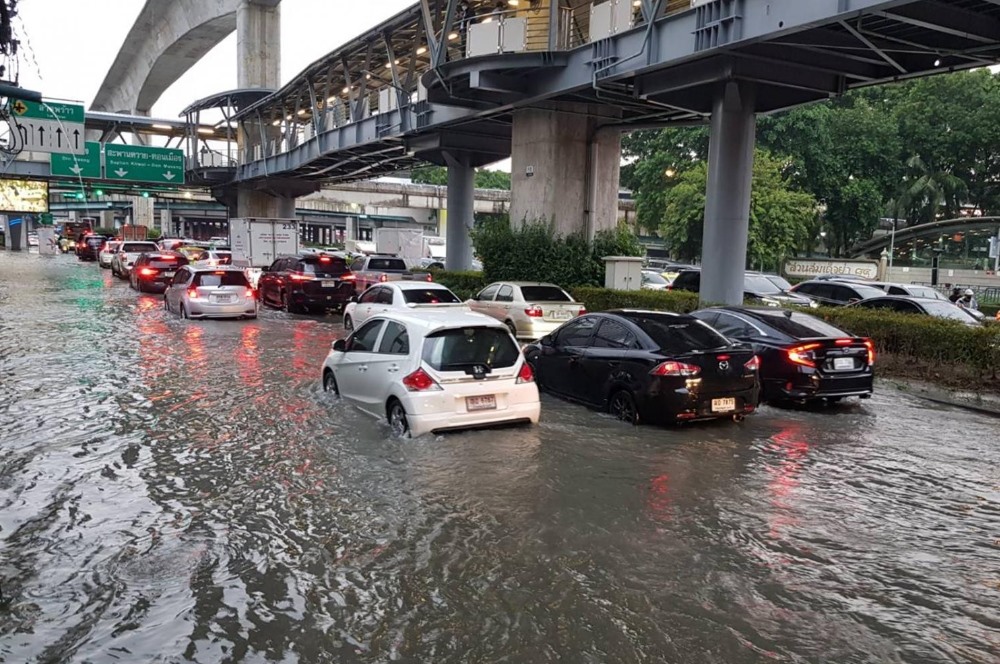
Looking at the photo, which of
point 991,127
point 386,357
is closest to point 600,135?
point 386,357

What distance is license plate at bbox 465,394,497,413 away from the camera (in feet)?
28.7

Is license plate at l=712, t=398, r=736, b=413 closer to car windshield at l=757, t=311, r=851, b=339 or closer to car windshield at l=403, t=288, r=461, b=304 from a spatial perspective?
car windshield at l=757, t=311, r=851, b=339

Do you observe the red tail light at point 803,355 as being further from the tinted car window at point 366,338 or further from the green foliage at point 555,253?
the green foliage at point 555,253

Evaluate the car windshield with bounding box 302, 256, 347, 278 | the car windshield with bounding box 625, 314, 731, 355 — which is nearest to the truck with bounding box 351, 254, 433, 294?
→ the car windshield with bounding box 302, 256, 347, 278

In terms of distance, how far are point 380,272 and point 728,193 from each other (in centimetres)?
1185

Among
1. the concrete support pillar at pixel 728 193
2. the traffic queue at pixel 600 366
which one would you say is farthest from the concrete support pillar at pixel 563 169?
the traffic queue at pixel 600 366

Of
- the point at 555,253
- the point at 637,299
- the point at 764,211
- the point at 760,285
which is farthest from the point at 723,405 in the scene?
the point at 764,211

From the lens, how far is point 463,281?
27422 mm

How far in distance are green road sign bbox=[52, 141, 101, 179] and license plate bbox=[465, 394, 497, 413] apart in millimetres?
45106

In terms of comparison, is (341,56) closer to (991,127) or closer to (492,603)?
(492,603)

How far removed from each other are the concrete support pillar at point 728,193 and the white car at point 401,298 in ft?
19.9

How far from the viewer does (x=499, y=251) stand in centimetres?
2459

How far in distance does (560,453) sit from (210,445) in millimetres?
3866

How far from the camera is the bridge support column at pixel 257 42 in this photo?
170 ft
